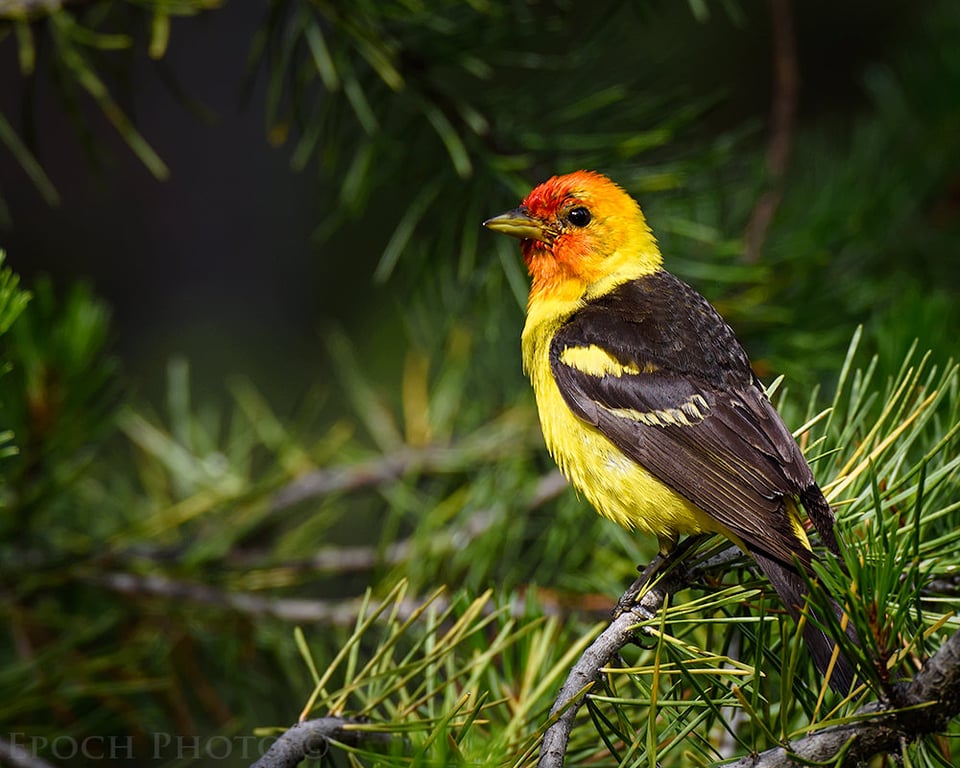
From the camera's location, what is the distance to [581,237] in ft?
7.98

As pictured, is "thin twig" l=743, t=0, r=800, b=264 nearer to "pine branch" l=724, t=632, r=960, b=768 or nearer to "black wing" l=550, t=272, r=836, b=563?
"black wing" l=550, t=272, r=836, b=563

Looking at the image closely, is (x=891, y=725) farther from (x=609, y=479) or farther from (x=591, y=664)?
(x=609, y=479)

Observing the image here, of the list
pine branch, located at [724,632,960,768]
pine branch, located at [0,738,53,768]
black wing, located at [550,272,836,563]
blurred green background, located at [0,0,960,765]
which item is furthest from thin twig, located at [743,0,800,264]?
pine branch, located at [0,738,53,768]

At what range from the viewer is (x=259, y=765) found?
123cm

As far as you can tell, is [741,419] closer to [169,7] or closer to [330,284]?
[169,7]

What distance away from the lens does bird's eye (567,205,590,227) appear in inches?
93.2

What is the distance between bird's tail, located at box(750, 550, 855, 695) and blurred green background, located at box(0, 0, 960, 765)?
0.41 metres

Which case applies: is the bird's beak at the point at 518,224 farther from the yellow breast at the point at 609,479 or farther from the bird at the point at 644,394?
the yellow breast at the point at 609,479

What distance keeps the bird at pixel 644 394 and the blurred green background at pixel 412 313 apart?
94mm

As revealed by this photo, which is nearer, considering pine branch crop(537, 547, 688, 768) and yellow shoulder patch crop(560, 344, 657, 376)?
pine branch crop(537, 547, 688, 768)

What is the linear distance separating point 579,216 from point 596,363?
1.44 feet

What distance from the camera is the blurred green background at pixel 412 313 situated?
2021 mm

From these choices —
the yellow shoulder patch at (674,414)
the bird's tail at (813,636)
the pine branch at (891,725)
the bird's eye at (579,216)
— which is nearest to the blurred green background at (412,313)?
the bird's eye at (579,216)

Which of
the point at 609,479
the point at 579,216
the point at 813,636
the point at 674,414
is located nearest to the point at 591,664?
the point at 813,636
